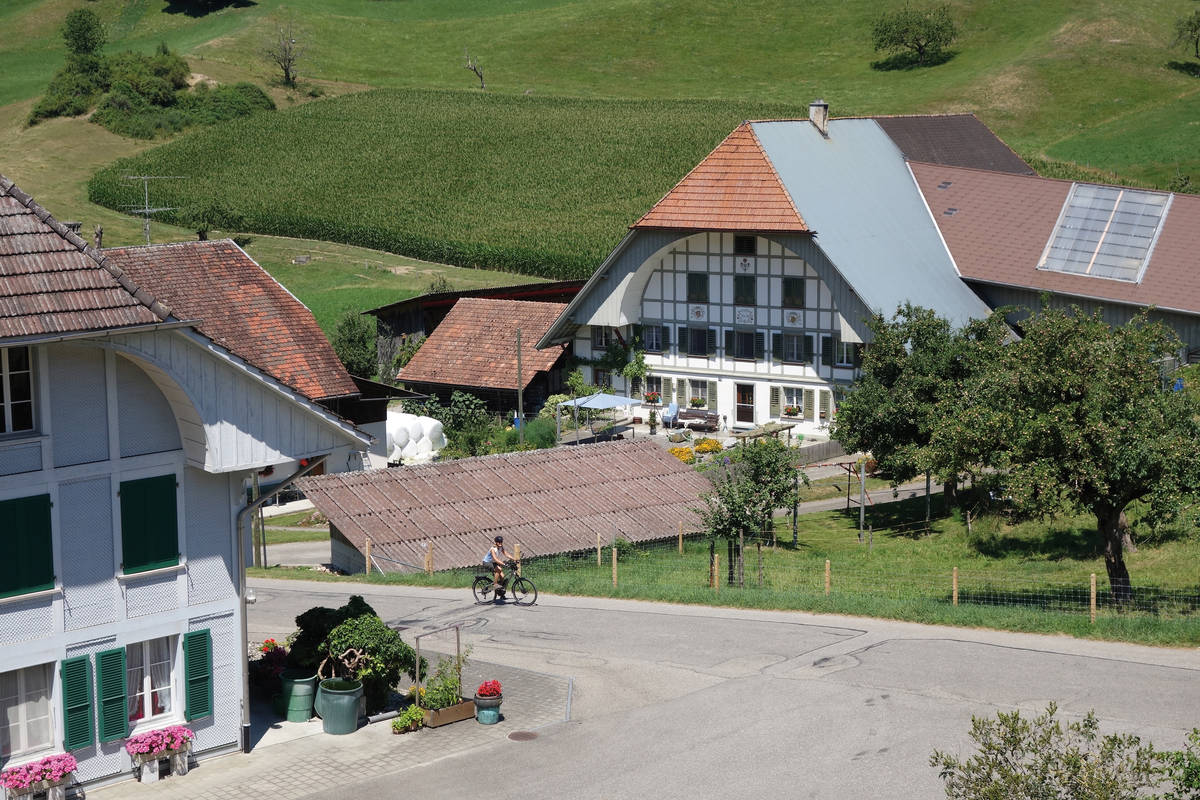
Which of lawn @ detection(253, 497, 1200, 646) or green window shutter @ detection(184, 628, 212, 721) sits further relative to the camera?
lawn @ detection(253, 497, 1200, 646)

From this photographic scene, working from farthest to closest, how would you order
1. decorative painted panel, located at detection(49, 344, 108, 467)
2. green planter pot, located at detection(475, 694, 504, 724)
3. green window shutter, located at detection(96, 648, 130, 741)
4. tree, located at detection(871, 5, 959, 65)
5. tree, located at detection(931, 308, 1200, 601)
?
tree, located at detection(871, 5, 959, 65), tree, located at detection(931, 308, 1200, 601), green planter pot, located at detection(475, 694, 504, 724), green window shutter, located at detection(96, 648, 130, 741), decorative painted panel, located at detection(49, 344, 108, 467)

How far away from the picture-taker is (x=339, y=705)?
22094mm

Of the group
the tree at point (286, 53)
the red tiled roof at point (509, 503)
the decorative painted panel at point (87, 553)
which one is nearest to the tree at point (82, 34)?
the tree at point (286, 53)

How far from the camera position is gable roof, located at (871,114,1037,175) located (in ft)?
226

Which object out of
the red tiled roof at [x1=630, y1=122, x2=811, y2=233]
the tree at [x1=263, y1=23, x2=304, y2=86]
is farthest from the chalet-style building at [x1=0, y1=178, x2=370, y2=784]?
the tree at [x1=263, y1=23, x2=304, y2=86]

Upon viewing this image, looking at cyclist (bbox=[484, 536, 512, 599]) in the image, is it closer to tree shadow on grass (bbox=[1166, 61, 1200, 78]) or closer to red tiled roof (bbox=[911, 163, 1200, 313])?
red tiled roof (bbox=[911, 163, 1200, 313])

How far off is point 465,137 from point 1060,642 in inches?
4134

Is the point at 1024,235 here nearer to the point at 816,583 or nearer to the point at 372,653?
the point at 816,583

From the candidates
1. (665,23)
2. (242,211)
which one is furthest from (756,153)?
(665,23)

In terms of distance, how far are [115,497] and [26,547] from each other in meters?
1.34

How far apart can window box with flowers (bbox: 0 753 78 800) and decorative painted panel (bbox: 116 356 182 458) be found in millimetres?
4084

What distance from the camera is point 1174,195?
2271 inches

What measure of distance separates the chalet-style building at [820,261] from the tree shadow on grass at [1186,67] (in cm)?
7691

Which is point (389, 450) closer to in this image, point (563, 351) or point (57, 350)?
point (563, 351)
